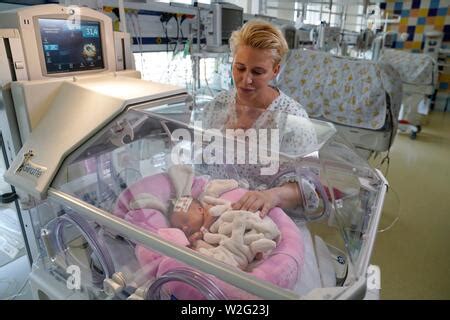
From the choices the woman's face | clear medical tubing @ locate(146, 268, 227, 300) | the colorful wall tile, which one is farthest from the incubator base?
the colorful wall tile

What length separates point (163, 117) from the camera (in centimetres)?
131

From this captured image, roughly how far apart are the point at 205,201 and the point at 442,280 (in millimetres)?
1749

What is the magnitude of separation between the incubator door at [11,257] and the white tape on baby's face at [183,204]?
2.52 ft

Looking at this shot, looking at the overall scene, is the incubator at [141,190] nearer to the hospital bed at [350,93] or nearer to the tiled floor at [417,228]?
the tiled floor at [417,228]

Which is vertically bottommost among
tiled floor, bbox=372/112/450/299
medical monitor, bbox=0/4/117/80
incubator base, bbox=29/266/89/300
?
tiled floor, bbox=372/112/450/299

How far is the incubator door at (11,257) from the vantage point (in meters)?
1.53

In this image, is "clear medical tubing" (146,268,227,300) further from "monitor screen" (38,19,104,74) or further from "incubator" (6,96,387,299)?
"monitor screen" (38,19,104,74)

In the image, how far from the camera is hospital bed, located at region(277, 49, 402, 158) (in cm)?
263

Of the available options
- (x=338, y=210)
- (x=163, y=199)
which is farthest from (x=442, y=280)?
(x=163, y=199)

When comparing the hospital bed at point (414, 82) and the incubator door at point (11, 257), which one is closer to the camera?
the incubator door at point (11, 257)

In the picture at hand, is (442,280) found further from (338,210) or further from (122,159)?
(122,159)

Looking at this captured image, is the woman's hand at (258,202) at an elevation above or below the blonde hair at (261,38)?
below

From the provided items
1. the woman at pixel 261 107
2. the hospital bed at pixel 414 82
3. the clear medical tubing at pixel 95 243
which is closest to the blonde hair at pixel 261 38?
the woman at pixel 261 107

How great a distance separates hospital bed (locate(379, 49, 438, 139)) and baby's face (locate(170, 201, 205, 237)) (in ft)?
14.9
